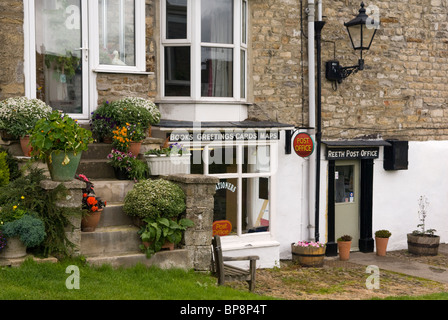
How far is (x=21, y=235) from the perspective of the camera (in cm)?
657

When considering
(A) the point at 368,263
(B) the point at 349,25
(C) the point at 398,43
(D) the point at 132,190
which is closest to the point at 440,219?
(A) the point at 368,263

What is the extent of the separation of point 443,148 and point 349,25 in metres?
4.03

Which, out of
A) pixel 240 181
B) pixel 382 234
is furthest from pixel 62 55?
pixel 382 234

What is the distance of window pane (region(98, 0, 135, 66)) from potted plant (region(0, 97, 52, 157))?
1699 mm

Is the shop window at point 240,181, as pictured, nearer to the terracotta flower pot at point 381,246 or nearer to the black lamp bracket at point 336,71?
the black lamp bracket at point 336,71

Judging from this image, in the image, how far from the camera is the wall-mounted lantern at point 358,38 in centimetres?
1109

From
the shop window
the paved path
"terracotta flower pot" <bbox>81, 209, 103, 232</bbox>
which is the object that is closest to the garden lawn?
"terracotta flower pot" <bbox>81, 209, 103, 232</bbox>

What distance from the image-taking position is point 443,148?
13461mm

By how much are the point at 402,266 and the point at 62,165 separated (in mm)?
7125

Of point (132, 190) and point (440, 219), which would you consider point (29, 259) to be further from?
point (440, 219)

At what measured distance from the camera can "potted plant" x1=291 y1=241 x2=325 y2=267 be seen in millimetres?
10906

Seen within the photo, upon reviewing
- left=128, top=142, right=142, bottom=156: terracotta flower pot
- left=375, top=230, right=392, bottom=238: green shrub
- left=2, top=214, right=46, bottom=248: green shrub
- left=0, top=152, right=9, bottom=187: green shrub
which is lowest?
left=375, top=230, right=392, bottom=238: green shrub

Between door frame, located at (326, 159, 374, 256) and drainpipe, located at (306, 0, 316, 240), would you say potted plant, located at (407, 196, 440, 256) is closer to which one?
A: door frame, located at (326, 159, 374, 256)

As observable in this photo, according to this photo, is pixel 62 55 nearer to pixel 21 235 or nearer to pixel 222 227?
pixel 21 235
